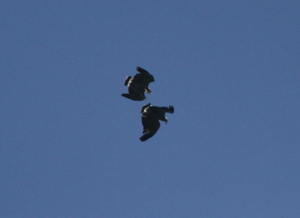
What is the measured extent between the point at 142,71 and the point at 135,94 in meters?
1.85

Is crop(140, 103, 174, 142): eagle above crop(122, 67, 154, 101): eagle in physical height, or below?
below

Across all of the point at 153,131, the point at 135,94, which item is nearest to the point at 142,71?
the point at 135,94

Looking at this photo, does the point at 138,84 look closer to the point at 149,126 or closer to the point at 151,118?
Result: the point at 151,118

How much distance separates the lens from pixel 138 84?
34.8 m

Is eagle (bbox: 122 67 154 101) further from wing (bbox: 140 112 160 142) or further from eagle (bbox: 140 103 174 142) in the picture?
wing (bbox: 140 112 160 142)

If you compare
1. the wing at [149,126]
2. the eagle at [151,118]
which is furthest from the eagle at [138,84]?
the wing at [149,126]

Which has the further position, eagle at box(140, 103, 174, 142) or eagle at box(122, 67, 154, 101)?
eagle at box(122, 67, 154, 101)

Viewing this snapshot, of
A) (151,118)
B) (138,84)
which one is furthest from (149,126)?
(138,84)

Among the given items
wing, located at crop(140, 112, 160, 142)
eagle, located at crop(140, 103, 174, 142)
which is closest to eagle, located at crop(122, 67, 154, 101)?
eagle, located at crop(140, 103, 174, 142)

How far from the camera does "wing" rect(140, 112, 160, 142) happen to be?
34688 mm

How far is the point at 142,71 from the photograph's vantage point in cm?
3419

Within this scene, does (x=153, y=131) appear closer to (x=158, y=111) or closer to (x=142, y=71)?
(x=158, y=111)

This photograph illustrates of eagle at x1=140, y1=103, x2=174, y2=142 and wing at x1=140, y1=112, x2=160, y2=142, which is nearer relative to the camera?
eagle at x1=140, y1=103, x2=174, y2=142

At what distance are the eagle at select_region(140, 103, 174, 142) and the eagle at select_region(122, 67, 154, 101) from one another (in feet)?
3.94
